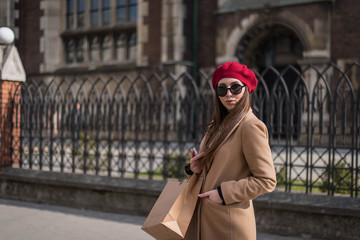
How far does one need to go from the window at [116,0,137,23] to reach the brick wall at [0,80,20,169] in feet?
38.3

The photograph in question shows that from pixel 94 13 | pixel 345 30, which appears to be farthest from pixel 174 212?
pixel 94 13

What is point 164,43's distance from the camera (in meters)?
Answer: 16.5

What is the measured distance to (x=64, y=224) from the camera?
5750 mm

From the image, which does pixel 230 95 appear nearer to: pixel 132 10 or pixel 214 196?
pixel 214 196

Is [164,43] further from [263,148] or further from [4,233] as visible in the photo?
[263,148]

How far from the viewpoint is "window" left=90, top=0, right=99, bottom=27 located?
1978cm

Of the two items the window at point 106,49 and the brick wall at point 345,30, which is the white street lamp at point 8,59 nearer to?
the brick wall at point 345,30

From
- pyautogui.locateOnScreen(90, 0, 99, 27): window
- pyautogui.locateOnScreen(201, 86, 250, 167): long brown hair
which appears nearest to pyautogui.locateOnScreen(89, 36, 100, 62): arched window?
pyautogui.locateOnScreen(90, 0, 99, 27): window

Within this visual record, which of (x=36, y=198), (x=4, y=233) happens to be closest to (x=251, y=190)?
(x=4, y=233)

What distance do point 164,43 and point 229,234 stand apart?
1453cm

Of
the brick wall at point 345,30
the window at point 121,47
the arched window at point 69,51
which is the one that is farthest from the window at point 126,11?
the brick wall at point 345,30

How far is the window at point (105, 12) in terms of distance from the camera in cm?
1945

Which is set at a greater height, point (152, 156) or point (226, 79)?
point (226, 79)

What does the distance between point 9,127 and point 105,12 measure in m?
12.9
